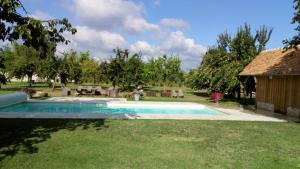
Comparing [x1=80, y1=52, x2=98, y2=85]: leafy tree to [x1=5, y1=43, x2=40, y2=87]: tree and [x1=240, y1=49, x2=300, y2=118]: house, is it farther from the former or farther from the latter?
[x1=240, y1=49, x2=300, y2=118]: house

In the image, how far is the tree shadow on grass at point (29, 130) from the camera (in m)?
8.73

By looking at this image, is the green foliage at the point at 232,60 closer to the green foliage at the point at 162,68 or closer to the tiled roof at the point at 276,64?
the tiled roof at the point at 276,64

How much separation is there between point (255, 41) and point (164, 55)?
660 inches


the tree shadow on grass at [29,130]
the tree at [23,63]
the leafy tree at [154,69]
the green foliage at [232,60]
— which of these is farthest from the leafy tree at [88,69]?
the tree shadow on grass at [29,130]

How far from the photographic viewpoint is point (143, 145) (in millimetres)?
9695

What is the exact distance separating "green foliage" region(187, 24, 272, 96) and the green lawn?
12702 millimetres

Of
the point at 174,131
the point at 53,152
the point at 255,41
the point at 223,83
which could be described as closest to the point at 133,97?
the point at 223,83

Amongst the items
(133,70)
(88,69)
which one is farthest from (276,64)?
(88,69)

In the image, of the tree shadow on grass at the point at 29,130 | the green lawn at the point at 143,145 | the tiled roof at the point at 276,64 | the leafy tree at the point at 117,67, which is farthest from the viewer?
the leafy tree at the point at 117,67

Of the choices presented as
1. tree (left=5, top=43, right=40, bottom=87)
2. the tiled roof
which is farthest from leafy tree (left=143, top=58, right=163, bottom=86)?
the tiled roof

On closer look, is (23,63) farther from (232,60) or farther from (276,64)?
(276,64)

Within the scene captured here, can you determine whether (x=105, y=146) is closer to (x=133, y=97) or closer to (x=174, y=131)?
(x=174, y=131)

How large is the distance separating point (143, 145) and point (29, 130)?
13.9ft

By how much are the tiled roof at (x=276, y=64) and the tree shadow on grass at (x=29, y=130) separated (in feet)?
36.0
